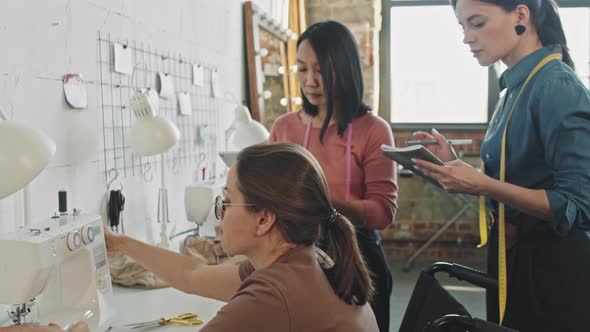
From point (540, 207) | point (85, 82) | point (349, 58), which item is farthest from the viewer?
point (349, 58)

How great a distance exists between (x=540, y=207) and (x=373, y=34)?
3.53m

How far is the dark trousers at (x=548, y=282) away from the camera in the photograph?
131cm

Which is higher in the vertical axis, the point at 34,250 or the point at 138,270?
the point at 34,250

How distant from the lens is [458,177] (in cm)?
143

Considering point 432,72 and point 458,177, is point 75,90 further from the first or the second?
point 432,72

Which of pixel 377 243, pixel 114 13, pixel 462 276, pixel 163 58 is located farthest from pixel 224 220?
pixel 163 58

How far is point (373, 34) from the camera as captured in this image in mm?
4703

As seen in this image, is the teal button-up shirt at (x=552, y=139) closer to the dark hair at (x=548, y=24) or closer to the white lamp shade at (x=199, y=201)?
the dark hair at (x=548, y=24)

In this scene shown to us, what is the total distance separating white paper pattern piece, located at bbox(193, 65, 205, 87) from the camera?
2.49 meters

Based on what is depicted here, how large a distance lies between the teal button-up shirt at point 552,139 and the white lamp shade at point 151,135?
896 mm

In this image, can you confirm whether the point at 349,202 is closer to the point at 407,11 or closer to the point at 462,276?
the point at 462,276

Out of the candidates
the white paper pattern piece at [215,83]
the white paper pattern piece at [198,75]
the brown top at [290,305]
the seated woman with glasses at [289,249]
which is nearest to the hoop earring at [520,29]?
the seated woman with glasses at [289,249]

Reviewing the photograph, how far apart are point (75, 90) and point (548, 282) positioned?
127cm

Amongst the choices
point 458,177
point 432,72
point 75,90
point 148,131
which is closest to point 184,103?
point 148,131
